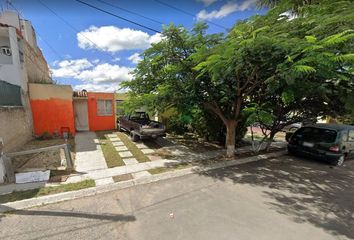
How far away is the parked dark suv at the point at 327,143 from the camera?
785 centimetres

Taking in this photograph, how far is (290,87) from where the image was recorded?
6191 mm

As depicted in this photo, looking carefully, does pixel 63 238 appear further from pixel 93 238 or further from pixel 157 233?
pixel 157 233

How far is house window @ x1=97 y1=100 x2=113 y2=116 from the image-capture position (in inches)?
650

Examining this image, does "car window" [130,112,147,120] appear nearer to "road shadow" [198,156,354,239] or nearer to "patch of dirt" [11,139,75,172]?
"patch of dirt" [11,139,75,172]

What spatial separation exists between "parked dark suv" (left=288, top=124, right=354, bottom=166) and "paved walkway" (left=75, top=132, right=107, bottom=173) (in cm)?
810

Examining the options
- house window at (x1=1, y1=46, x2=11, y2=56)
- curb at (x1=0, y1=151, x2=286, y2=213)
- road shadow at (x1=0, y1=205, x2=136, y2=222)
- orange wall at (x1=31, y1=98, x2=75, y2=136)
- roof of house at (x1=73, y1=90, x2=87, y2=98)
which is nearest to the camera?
road shadow at (x1=0, y1=205, x2=136, y2=222)

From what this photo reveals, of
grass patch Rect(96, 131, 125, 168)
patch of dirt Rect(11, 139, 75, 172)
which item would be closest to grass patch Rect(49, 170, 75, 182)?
patch of dirt Rect(11, 139, 75, 172)

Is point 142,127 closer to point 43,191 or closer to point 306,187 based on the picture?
point 43,191

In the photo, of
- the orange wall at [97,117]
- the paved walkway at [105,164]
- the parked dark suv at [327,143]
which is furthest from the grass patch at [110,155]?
the parked dark suv at [327,143]

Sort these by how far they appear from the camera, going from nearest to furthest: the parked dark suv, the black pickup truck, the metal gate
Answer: the parked dark suv → the metal gate → the black pickup truck

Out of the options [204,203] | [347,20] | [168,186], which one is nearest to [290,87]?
[347,20]

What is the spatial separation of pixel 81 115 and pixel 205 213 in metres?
14.5

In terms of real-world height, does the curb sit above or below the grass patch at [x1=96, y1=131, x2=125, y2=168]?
below

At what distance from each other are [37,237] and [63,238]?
47 cm
